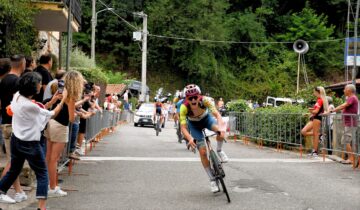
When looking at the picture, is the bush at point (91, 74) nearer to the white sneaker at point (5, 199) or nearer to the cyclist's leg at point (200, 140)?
the cyclist's leg at point (200, 140)

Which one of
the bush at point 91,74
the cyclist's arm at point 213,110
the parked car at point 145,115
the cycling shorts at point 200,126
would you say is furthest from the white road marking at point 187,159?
the parked car at point 145,115

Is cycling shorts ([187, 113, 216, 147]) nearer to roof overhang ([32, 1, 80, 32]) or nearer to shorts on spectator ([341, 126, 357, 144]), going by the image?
shorts on spectator ([341, 126, 357, 144])

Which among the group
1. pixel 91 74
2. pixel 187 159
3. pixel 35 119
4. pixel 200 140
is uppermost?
pixel 91 74

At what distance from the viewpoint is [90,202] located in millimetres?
9031

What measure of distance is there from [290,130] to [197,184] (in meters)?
8.52

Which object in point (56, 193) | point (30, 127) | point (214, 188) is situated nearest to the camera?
point (30, 127)

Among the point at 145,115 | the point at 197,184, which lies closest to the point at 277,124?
the point at 197,184

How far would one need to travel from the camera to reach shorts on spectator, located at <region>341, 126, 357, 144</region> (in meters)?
14.2

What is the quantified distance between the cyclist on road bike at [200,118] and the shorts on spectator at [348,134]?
15.3ft

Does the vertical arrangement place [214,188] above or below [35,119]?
below

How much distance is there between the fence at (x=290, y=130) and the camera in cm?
1444

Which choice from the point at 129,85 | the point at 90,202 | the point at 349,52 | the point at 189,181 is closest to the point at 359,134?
the point at 189,181

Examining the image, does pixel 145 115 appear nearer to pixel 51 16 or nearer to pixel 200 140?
pixel 51 16

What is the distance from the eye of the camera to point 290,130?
19.0m
